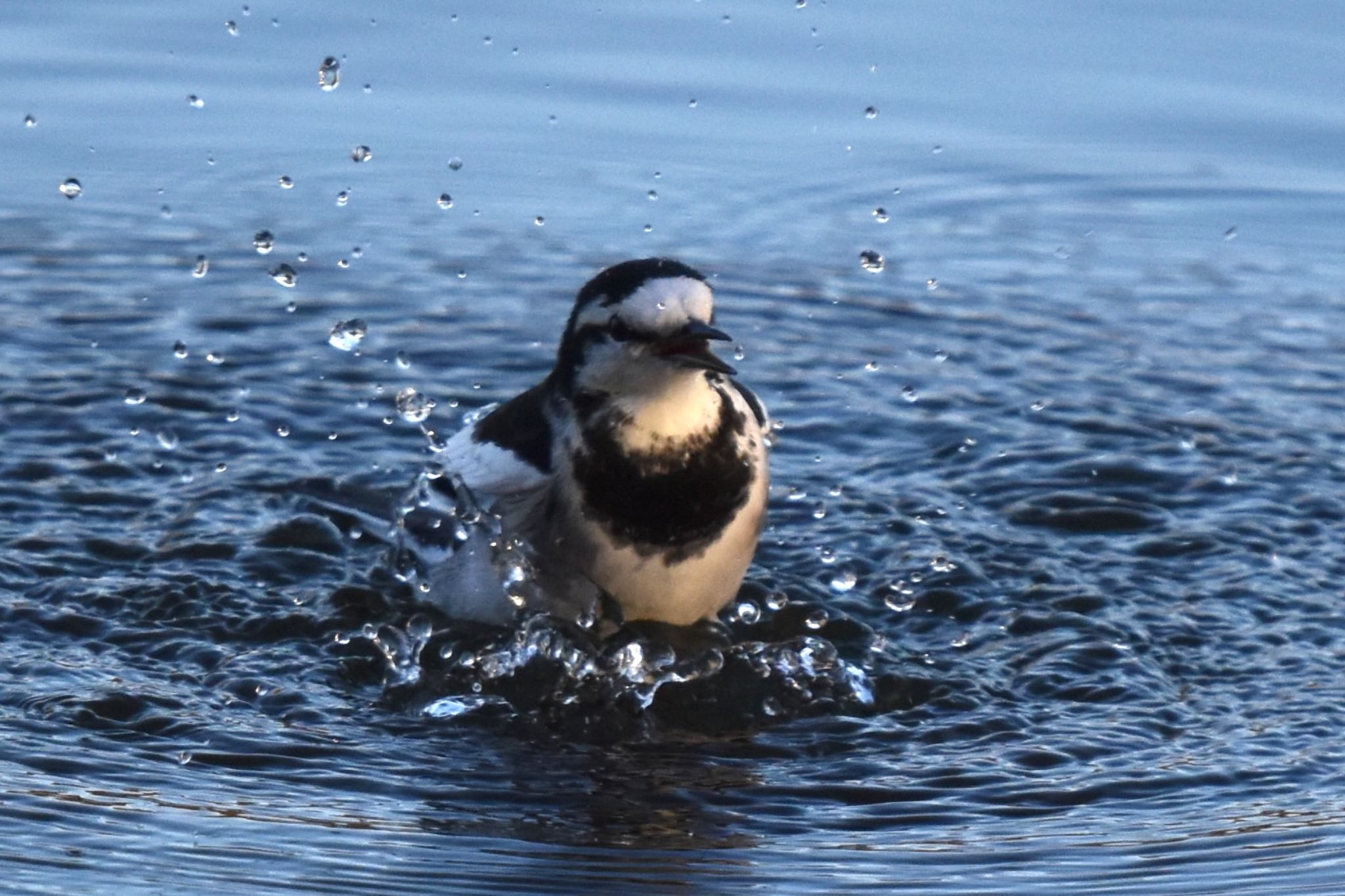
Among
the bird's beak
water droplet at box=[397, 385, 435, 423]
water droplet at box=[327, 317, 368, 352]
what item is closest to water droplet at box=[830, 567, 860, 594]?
the bird's beak

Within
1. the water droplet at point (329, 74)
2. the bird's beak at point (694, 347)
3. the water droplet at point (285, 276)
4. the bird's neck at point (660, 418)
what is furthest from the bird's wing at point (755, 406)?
the water droplet at point (329, 74)

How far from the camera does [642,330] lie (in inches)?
286

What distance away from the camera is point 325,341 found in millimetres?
10930

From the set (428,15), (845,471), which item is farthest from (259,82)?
(845,471)

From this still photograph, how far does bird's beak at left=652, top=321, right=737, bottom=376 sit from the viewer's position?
7.10 meters

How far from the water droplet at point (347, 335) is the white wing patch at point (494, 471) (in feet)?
7.61

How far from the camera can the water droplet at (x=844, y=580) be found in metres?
8.55

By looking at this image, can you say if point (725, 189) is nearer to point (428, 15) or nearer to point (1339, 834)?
point (428, 15)

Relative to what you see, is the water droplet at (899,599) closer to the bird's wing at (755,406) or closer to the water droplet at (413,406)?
the bird's wing at (755,406)

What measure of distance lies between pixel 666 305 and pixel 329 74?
19.7 ft

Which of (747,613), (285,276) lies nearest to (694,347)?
(747,613)

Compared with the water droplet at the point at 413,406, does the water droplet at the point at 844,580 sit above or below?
below

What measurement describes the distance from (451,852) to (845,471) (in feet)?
12.9

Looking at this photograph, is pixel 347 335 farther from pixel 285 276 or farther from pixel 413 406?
pixel 413 406
